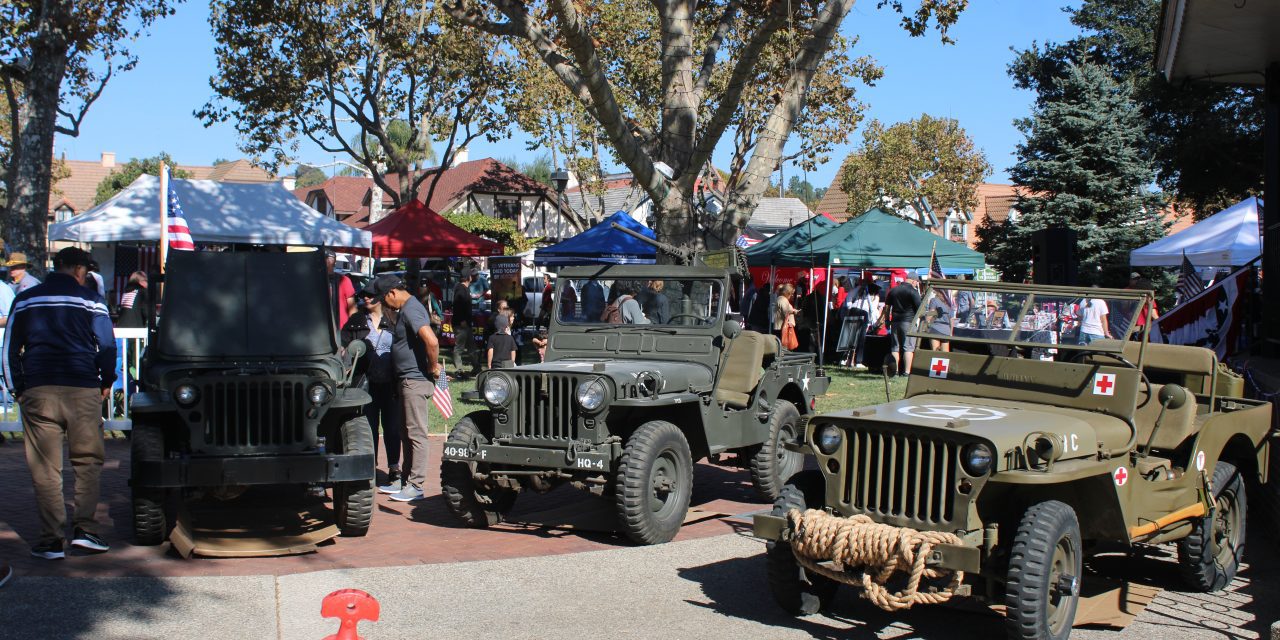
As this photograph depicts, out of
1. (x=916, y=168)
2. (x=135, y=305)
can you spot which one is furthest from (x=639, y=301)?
(x=916, y=168)

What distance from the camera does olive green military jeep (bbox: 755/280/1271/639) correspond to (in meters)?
5.16

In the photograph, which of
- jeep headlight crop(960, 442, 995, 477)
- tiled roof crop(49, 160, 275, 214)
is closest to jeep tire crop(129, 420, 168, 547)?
jeep headlight crop(960, 442, 995, 477)

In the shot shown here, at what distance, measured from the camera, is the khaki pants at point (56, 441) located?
6805 mm

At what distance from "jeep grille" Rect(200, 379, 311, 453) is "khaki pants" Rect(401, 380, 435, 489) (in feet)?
4.78

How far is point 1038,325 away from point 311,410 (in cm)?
467

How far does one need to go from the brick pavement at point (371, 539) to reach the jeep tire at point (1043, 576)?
3.19 meters

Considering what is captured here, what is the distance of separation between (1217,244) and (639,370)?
35.8ft

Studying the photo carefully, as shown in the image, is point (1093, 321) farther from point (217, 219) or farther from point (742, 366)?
point (217, 219)

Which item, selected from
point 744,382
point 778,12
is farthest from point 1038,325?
point 778,12

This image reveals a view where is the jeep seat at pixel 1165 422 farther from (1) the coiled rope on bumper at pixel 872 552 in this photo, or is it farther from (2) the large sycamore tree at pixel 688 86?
(2) the large sycamore tree at pixel 688 86

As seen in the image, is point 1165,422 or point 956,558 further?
point 1165,422

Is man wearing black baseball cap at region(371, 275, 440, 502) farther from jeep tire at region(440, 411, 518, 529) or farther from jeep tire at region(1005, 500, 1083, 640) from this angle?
jeep tire at region(1005, 500, 1083, 640)

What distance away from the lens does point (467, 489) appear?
7.98 m

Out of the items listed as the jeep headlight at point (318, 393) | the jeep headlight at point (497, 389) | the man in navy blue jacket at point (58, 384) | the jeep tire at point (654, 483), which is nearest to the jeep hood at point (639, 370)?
the jeep headlight at point (497, 389)
